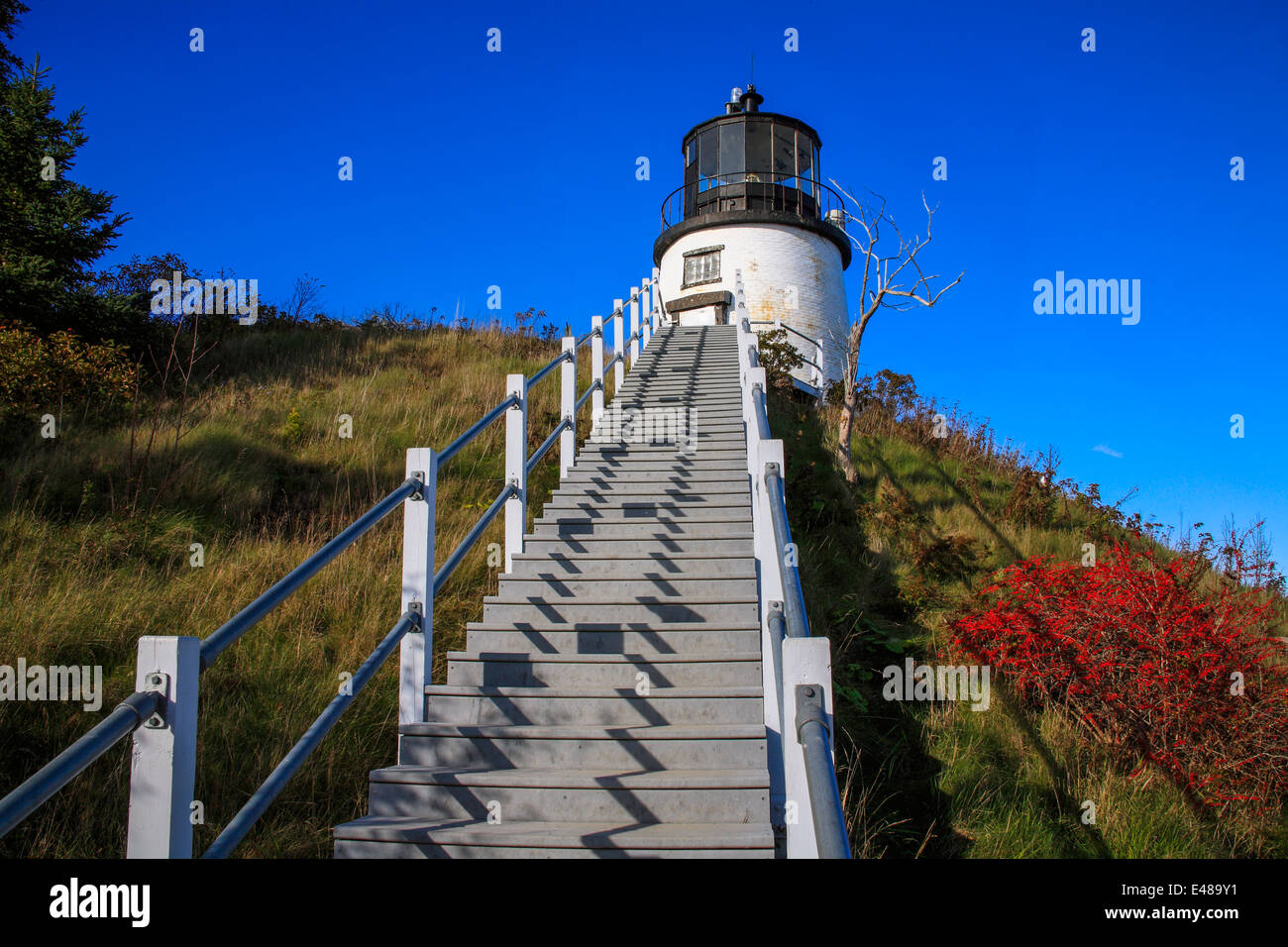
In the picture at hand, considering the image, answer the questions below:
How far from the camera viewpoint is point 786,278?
20.5 m

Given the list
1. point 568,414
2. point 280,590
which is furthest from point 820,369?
point 280,590

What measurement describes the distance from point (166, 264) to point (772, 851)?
652 inches

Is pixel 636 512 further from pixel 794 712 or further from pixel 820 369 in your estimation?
pixel 820 369

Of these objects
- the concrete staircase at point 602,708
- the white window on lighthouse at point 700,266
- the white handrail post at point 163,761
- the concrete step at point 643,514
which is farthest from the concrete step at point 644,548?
the white window on lighthouse at point 700,266

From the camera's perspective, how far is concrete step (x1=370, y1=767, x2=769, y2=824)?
11.2 ft

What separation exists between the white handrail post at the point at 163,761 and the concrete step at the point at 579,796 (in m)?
1.57

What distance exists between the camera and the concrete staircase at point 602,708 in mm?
3241

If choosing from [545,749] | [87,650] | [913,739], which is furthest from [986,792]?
[87,650]

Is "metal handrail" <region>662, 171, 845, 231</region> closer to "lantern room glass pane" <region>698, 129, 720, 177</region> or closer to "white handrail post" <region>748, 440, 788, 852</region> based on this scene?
"lantern room glass pane" <region>698, 129, 720, 177</region>

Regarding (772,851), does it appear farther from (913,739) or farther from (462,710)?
(913,739)

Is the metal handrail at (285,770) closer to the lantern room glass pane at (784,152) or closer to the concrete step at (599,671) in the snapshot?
the concrete step at (599,671)

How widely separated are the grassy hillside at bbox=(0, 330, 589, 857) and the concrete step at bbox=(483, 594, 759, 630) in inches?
26.7

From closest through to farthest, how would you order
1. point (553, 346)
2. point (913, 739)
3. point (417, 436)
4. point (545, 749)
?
point (545, 749), point (913, 739), point (417, 436), point (553, 346)
